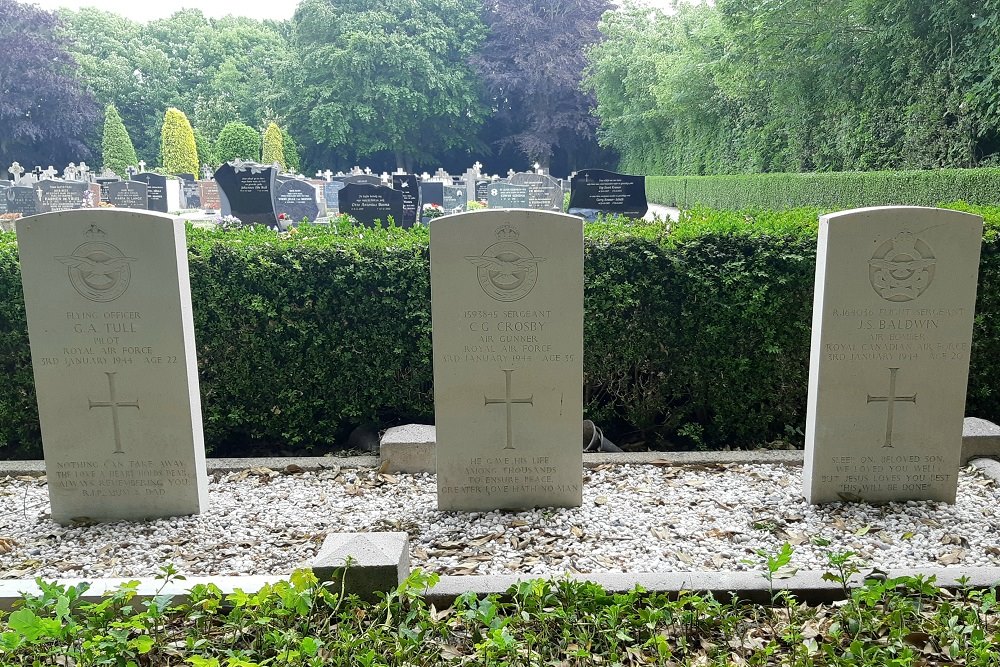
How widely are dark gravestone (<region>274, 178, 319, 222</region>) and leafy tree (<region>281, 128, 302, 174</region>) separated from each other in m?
29.2

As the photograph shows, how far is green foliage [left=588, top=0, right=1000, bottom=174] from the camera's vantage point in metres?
14.6

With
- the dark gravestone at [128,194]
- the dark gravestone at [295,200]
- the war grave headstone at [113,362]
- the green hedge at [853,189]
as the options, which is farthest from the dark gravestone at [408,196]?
the war grave headstone at [113,362]

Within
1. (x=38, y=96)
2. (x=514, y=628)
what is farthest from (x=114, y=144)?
(x=514, y=628)

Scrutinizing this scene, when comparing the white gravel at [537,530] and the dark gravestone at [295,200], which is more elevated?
the dark gravestone at [295,200]

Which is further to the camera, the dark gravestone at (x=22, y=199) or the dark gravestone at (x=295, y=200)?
the dark gravestone at (x=22, y=199)

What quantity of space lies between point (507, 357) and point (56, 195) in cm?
1691

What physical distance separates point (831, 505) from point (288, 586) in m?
2.98

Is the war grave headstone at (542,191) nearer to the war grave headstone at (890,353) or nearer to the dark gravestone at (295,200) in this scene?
the dark gravestone at (295,200)

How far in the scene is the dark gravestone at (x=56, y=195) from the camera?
17141 mm

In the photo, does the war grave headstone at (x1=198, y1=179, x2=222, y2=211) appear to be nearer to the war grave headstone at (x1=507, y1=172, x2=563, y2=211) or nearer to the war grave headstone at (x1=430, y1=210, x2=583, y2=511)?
the war grave headstone at (x1=507, y1=172, x2=563, y2=211)

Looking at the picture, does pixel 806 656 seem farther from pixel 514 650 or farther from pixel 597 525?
pixel 597 525

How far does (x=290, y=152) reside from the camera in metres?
44.4

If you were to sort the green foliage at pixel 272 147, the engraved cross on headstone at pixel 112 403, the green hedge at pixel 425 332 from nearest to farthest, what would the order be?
the engraved cross on headstone at pixel 112 403
the green hedge at pixel 425 332
the green foliage at pixel 272 147

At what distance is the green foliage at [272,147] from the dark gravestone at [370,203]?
96.2 ft
